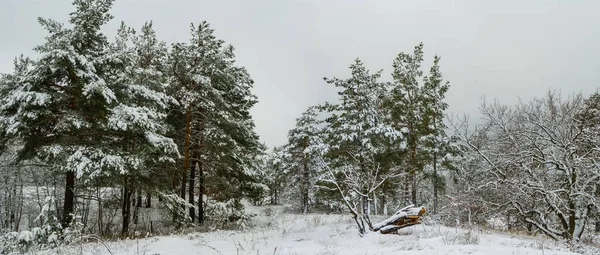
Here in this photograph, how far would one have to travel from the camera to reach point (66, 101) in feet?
38.4

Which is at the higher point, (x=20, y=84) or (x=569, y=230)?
(x=20, y=84)

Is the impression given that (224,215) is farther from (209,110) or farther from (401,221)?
(401,221)

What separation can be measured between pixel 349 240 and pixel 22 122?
10984 millimetres

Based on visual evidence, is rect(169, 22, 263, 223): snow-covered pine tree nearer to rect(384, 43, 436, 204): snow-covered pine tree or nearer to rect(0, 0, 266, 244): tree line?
rect(0, 0, 266, 244): tree line

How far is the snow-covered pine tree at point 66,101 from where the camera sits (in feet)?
A: 33.8

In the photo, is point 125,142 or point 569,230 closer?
point 569,230

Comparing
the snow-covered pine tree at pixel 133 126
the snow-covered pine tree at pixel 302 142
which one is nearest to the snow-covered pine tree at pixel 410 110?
the snow-covered pine tree at pixel 302 142

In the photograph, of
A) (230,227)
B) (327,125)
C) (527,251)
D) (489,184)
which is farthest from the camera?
(327,125)

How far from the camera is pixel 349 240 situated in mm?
9492

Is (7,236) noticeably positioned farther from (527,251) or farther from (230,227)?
(527,251)

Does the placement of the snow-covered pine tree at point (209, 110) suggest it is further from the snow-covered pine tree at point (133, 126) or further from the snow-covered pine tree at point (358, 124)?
the snow-covered pine tree at point (358, 124)

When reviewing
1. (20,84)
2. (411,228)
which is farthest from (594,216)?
(20,84)

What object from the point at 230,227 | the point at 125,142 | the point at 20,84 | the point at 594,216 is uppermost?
the point at 20,84

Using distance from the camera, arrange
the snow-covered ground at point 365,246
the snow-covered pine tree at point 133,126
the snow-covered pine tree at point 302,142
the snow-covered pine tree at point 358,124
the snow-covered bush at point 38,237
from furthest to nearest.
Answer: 1. the snow-covered pine tree at point 302,142
2. the snow-covered pine tree at point 358,124
3. the snow-covered pine tree at point 133,126
4. the snow-covered bush at point 38,237
5. the snow-covered ground at point 365,246
